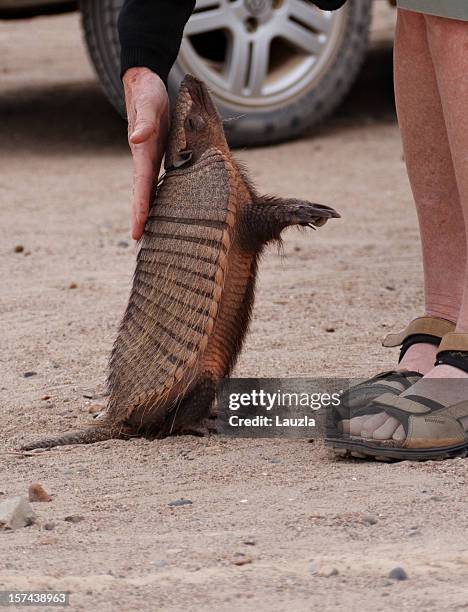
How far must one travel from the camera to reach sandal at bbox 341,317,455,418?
257cm

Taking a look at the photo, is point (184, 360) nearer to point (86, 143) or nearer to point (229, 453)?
point (229, 453)

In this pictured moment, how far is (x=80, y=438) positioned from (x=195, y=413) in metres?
0.26

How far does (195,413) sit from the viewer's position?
2627mm

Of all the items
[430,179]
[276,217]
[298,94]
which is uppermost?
[298,94]

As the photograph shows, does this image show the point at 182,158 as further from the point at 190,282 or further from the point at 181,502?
the point at 181,502

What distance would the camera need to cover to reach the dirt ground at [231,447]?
74.6 inches

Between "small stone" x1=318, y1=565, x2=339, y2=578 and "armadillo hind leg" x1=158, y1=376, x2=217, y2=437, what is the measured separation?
0.76 m

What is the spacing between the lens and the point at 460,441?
2.42 metres

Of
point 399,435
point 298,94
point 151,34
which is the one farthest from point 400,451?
point 298,94

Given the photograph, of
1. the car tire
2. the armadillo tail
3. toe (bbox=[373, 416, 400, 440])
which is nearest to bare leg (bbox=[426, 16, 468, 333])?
toe (bbox=[373, 416, 400, 440])

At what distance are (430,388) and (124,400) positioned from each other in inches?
25.8

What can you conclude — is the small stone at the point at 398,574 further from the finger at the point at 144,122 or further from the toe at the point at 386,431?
the finger at the point at 144,122

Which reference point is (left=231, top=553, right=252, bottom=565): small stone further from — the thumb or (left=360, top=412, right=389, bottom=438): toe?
the thumb

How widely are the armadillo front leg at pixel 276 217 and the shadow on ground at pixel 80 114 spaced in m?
3.64
